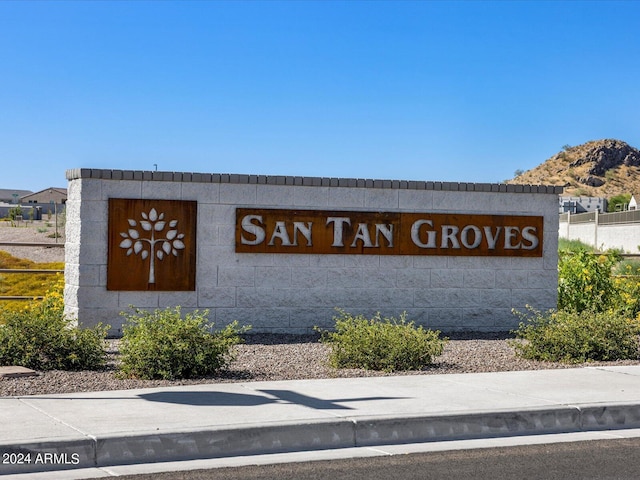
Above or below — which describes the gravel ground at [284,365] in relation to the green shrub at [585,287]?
below

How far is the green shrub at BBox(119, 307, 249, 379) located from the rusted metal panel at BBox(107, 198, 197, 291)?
380 centimetres

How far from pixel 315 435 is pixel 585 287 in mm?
12147

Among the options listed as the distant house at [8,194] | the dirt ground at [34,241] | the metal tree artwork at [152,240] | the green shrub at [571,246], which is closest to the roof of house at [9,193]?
the distant house at [8,194]

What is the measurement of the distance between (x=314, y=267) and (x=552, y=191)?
4.81 m

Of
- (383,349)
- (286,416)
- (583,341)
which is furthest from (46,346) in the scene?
(583,341)

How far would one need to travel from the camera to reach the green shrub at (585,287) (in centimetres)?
1992

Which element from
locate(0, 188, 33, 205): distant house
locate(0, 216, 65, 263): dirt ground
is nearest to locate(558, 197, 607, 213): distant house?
locate(0, 216, 65, 263): dirt ground

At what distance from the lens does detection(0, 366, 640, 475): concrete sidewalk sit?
8.41 m

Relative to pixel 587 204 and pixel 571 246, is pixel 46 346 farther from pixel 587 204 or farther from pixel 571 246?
pixel 587 204

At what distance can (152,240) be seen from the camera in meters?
16.6

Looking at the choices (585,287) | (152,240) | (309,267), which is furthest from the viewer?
(585,287)

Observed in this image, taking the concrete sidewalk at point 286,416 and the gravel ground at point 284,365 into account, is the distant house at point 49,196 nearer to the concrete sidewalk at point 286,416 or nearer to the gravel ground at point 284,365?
the gravel ground at point 284,365

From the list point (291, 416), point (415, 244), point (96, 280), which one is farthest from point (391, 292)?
point (291, 416)

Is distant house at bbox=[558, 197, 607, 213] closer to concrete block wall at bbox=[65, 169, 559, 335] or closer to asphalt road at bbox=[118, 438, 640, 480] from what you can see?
concrete block wall at bbox=[65, 169, 559, 335]
